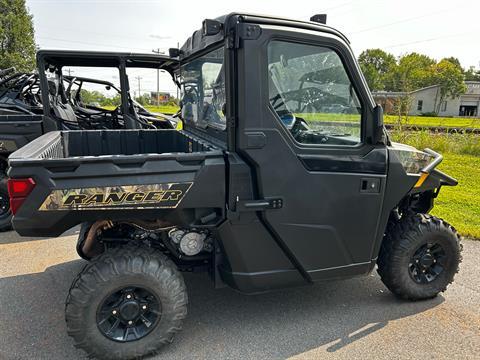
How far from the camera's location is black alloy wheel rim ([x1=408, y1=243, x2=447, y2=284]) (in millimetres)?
3285

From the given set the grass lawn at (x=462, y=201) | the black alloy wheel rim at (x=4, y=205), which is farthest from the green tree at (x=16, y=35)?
the grass lawn at (x=462, y=201)

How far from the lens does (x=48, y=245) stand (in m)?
4.48

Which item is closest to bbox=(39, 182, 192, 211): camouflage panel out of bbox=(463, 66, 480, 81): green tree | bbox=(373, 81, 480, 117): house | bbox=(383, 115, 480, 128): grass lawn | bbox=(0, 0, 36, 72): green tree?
bbox=(383, 115, 480, 128): grass lawn

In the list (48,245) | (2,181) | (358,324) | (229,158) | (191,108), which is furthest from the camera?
(2,181)

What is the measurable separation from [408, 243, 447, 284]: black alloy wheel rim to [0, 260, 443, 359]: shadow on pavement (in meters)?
0.23

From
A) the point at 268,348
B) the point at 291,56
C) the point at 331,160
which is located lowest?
the point at 268,348

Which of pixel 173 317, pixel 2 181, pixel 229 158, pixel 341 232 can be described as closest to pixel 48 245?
pixel 2 181

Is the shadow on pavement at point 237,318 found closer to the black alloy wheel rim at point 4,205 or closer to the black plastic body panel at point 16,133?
the black alloy wheel rim at point 4,205

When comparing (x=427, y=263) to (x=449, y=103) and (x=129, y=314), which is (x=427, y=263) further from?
(x=449, y=103)

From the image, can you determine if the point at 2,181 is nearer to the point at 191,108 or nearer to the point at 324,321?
the point at 191,108

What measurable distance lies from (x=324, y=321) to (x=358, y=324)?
262 mm

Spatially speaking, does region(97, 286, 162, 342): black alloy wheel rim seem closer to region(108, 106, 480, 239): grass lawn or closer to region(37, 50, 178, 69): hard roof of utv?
region(108, 106, 480, 239): grass lawn

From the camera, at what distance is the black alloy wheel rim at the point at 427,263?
3285 millimetres

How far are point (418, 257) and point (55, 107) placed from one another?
16.1 ft
